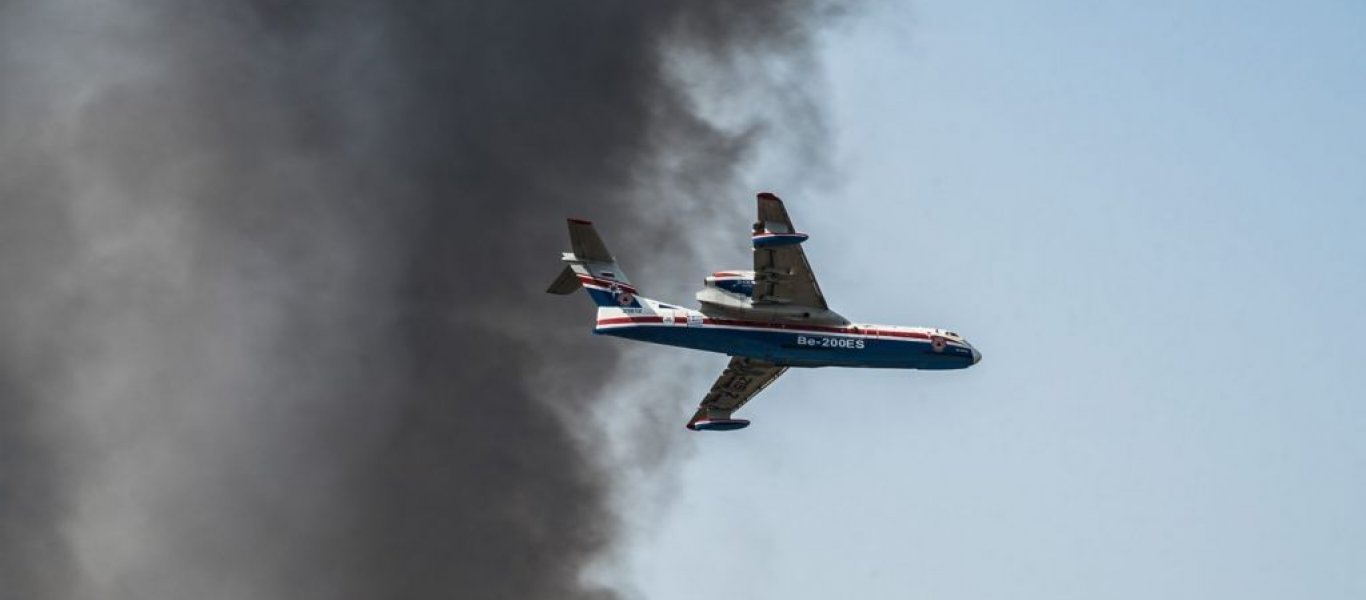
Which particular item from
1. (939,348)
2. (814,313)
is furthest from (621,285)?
(939,348)

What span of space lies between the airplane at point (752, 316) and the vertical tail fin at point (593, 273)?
0.15 ft

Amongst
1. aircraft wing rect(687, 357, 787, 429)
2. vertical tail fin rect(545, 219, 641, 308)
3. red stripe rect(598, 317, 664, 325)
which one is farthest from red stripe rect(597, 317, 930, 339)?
aircraft wing rect(687, 357, 787, 429)

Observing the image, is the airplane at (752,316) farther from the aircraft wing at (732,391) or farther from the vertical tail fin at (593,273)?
the aircraft wing at (732,391)

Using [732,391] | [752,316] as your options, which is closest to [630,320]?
[752,316]

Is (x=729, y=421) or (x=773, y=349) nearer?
(x=773, y=349)

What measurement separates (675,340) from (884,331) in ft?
34.4

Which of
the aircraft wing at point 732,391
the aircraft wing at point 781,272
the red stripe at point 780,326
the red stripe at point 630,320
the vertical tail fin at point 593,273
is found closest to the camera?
the aircraft wing at point 781,272

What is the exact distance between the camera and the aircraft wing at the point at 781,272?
335 ft

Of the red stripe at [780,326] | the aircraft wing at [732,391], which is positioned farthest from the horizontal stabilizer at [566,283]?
the aircraft wing at [732,391]

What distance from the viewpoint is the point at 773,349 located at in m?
108

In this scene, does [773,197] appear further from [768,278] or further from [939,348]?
[939,348]

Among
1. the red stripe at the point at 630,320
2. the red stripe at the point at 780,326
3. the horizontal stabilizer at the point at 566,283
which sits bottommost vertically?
the red stripe at the point at 630,320

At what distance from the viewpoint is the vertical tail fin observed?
10681cm

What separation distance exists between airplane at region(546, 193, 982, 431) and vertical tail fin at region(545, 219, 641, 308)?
0.05 m
